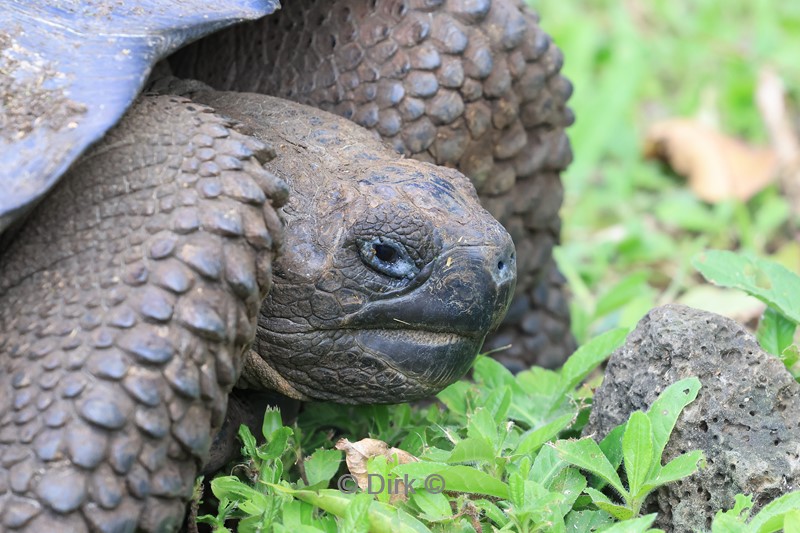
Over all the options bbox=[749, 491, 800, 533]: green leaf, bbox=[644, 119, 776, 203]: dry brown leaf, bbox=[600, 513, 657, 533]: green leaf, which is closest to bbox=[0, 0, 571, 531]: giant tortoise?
bbox=[600, 513, 657, 533]: green leaf

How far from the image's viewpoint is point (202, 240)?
1755 mm

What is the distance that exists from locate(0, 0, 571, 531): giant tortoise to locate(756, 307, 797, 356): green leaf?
0.65 m

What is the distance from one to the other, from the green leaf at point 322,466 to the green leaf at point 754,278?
92 centimetres

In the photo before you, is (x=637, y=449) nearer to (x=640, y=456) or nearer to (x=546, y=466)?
(x=640, y=456)

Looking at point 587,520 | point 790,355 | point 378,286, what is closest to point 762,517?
point 587,520

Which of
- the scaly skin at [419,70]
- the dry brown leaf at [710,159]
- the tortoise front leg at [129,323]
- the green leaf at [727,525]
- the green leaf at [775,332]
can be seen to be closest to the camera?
the tortoise front leg at [129,323]

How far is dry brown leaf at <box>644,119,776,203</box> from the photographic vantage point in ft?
14.3

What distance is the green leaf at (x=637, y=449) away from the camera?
6.15 feet

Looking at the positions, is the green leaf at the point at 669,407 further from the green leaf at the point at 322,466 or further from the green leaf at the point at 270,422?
the green leaf at the point at 270,422

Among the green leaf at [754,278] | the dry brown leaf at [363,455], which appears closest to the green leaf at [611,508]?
the dry brown leaf at [363,455]

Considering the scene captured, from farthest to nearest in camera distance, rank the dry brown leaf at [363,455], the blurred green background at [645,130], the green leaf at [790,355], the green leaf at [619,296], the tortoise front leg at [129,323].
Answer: the blurred green background at [645,130] → the green leaf at [619,296] → the green leaf at [790,355] → the dry brown leaf at [363,455] → the tortoise front leg at [129,323]

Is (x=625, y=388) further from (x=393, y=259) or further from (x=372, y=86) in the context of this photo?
(x=372, y=86)

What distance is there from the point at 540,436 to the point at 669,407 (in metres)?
0.25

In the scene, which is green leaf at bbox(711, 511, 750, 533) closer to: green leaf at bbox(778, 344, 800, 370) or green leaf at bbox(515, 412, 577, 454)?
green leaf at bbox(515, 412, 577, 454)
